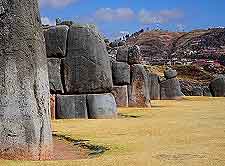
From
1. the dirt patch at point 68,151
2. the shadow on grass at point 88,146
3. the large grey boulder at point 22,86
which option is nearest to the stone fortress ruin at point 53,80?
the large grey boulder at point 22,86

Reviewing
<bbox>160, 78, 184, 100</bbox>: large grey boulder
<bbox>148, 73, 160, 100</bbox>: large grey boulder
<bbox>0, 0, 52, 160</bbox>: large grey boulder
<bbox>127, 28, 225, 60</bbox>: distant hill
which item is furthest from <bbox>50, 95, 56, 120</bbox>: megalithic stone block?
<bbox>127, 28, 225, 60</bbox>: distant hill

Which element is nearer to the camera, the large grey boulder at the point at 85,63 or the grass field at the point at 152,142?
the grass field at the point at 152,142

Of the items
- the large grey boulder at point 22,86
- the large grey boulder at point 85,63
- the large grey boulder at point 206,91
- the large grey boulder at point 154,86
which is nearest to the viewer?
the large grey boulder at point 22,86

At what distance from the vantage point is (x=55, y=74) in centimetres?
1906

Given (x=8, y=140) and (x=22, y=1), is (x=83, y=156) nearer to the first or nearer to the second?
(x=8, y=140)

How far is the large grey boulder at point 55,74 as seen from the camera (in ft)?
62.0

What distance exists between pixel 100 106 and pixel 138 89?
7.97 metres

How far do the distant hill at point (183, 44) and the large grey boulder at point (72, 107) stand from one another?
5285 centimetres

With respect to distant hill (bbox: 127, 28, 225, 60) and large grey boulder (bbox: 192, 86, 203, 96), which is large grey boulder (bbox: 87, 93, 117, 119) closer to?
large grey boulder (bbox: 192, 86, 203, 96)

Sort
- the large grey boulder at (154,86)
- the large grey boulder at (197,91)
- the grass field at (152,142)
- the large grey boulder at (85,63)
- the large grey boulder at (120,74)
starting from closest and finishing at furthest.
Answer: the grass field at (152,142), the large grey boulder at (85,63), the large grey boulder at (120,74), the large grey boulder at (154,86), the large grey boulder at (197,91)

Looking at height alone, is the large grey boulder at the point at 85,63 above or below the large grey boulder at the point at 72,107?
above

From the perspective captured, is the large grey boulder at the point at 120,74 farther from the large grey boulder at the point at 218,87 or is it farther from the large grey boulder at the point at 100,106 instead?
the large grey boulder at the point at 218,87

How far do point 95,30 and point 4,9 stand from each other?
374 inches

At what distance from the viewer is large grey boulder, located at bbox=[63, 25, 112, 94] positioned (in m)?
18.6
